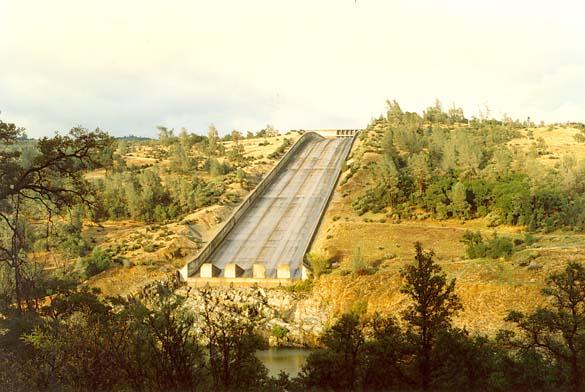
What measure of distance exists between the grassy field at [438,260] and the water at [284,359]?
352 cm

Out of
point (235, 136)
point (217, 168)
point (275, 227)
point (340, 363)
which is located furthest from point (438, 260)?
point (235, 136)

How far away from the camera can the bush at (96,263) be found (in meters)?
38.7

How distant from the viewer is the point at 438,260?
1379 inches

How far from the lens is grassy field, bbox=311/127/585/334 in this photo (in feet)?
91.1

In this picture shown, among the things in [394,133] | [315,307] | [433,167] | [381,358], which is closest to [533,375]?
[381,358]

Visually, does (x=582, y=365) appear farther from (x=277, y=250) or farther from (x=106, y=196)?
(x=106, y=196)

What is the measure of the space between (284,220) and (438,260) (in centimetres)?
1749

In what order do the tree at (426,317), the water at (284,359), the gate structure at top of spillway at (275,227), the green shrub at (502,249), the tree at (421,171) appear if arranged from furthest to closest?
the tree at (421,171) → the gate structure at top of spillway at (275,227) → the green shrub at (502,249) → the water at (284,359) → the tree at (426,317)

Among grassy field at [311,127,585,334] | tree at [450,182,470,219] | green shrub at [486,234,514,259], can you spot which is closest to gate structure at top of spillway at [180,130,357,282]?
grassy field at [311,127,585,334]

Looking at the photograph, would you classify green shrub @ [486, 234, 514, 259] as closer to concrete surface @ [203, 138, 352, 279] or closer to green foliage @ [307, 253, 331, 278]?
green foliage @ [307, 253, 331, 278]

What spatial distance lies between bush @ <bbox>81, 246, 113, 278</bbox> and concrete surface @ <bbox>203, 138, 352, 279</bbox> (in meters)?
7.03

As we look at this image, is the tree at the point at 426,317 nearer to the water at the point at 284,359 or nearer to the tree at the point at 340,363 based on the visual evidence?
the tree at the point at 340,363

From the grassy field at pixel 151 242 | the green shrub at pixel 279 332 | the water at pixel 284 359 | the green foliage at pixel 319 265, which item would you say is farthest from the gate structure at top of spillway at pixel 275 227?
the water at pixel 284 359

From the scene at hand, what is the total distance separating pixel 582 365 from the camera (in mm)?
15523
